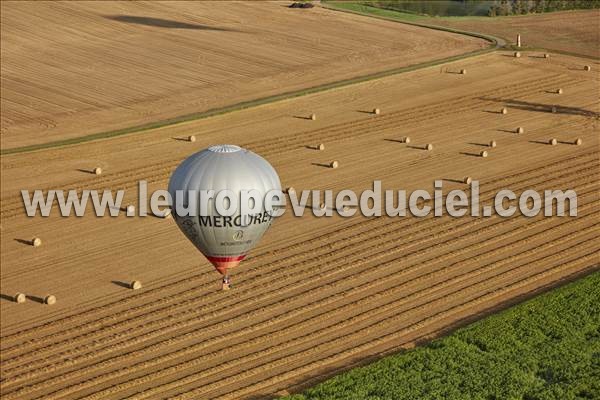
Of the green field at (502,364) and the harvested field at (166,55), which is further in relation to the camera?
the harvested field at (166,55)

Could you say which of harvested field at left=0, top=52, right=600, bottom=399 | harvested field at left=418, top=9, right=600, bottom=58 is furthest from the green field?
harvested field at left=418, top=9, right=600, bottom=58

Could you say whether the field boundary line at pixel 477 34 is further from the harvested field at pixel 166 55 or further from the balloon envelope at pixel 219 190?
the balloon envelope at pixel 219 190

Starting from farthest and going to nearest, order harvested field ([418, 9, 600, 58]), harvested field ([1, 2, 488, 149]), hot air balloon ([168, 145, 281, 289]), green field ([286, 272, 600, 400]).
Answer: harvested field ([418, 9, 600, 58])
harvested field ([1, 2, 488, 149])
hot air balloon ([168, 145, 281, 289])
green field ([286, 272, 600, 400])

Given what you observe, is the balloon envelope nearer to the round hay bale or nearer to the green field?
the round hay bale

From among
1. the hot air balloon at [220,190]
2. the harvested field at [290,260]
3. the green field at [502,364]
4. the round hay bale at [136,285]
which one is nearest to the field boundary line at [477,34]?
the harvested field at [290,260]

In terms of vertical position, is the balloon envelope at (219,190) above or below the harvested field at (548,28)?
above

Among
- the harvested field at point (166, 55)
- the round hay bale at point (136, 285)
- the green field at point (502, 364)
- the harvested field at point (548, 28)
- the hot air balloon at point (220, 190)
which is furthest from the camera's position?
the harvested field at point (548, 28)

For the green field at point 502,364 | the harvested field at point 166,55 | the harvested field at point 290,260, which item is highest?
the harvested field at point 166,55
